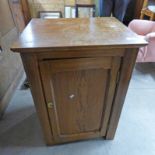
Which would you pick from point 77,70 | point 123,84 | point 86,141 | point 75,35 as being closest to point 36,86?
point 77,70

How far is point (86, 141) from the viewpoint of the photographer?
1.29 m

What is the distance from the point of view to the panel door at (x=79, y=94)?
789 mm

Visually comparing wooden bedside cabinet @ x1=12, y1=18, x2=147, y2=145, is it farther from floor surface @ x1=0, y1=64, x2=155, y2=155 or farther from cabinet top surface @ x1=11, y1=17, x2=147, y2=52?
floor surface @ x1=0, y1=64, x2=155, y2=155

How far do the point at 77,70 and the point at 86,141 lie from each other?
77cm

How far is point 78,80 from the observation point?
2.81ft

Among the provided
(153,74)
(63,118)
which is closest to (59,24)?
(63,118)

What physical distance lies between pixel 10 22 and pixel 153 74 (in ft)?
6.90

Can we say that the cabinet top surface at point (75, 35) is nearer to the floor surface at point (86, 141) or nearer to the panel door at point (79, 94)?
the panel door at point (79, 94)

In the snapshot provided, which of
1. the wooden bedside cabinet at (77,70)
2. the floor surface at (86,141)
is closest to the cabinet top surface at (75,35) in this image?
the wooden bedside cabinet at (77,70)

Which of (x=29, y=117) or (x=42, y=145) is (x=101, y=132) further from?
(x=29, y=117)

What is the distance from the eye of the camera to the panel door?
789 mm

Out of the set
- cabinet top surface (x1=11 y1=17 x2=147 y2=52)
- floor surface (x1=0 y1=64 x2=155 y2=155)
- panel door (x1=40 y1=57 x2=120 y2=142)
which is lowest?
floor surface (x1=0 y1=64 x2=155 y2=155)

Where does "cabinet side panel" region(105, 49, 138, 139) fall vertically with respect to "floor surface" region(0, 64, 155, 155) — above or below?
above

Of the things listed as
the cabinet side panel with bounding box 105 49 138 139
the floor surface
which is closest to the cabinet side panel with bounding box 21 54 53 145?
the floor surface
